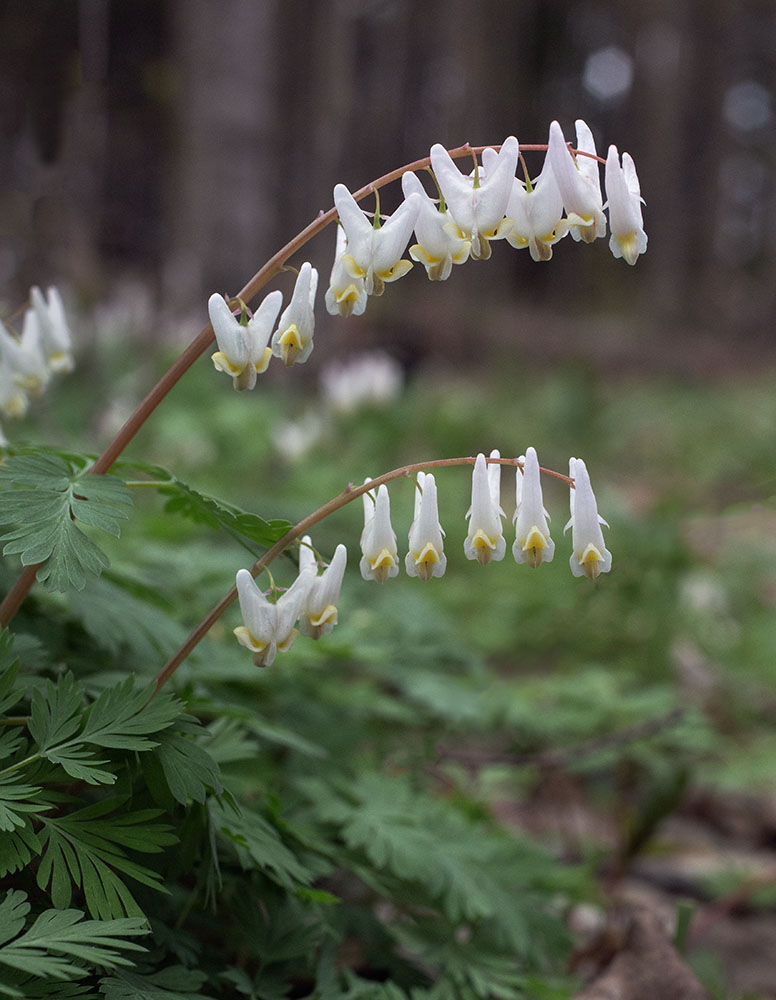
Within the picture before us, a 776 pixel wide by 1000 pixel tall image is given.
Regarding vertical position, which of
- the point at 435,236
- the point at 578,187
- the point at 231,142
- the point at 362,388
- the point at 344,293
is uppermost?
the point at 231,142

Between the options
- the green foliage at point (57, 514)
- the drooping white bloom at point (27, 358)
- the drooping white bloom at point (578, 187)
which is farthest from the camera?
the drooping white bloom at point (27, 358)

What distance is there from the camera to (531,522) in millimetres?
1293

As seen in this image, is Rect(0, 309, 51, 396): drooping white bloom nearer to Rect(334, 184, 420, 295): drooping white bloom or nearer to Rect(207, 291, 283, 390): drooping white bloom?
Rect(207, 291, 283, 390): drooping white bloom

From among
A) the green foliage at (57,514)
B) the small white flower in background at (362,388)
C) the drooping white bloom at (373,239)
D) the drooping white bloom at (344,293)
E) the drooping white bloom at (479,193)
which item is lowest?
the green foliage at (57,514)

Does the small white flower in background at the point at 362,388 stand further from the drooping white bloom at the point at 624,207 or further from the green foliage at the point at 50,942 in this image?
Result: the green foliage at the point at 50,942

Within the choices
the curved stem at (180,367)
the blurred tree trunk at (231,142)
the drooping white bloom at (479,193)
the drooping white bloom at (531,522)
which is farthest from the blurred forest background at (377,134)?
the drooping white bloom at (531,522)

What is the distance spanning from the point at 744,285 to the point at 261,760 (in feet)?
102

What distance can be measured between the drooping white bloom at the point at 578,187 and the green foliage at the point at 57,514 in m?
0.75

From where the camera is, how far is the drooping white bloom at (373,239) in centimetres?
128

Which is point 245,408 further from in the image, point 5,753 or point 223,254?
point 5,753

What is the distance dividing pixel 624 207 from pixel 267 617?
77 cm

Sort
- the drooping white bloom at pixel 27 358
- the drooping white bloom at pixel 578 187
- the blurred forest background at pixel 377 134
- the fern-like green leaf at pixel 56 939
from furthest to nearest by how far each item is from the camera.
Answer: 1. the blurred forest background at pixel 377 134
2. the drooping white bloom at pixel 27 358
3. the drooping white bloom at pixel 578 187
4. the fern-like green leaf at pixel 56 939

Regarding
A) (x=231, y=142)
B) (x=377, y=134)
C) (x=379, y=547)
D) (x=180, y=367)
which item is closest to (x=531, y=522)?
(x=379, y=547)

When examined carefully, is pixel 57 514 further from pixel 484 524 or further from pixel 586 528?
pixel 586 528
